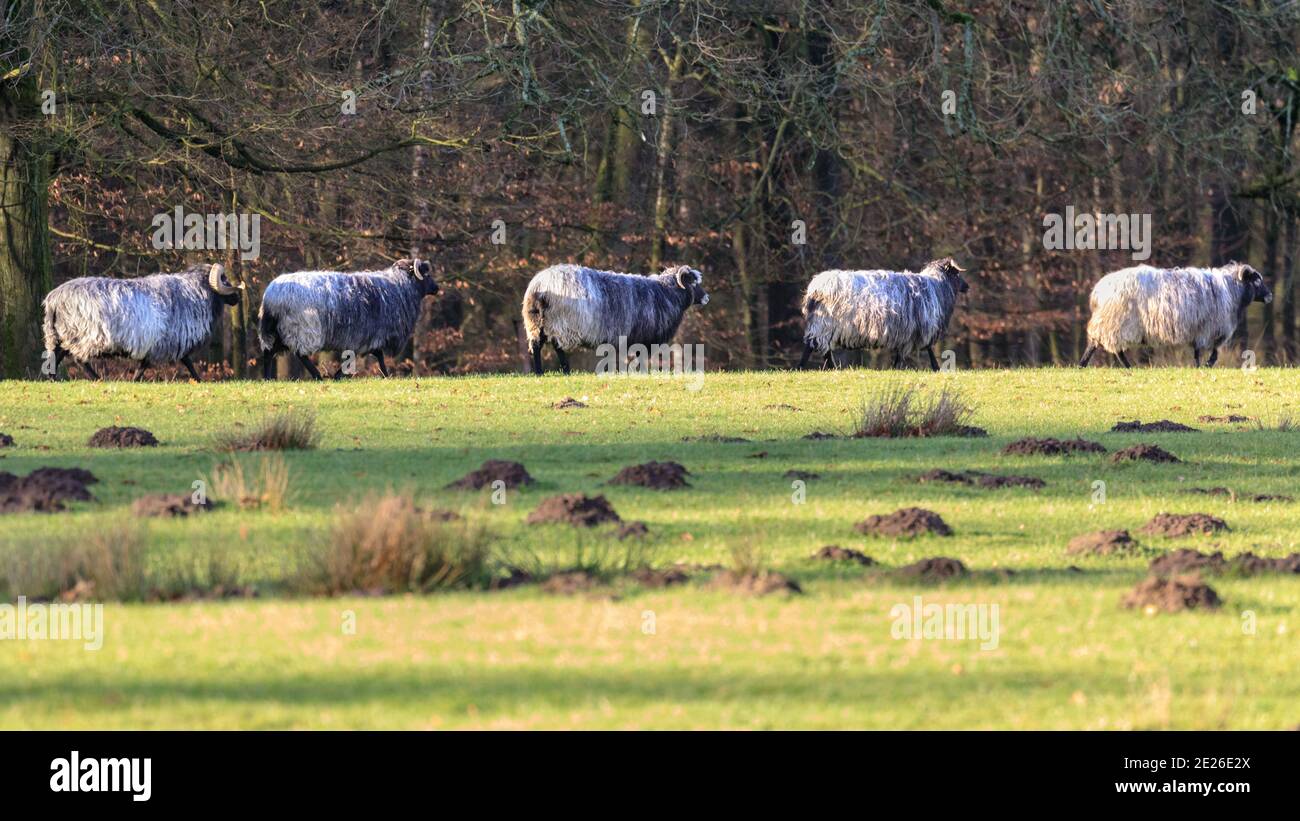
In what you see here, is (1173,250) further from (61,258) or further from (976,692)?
(976,692)

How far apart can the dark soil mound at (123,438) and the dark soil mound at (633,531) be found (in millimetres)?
7424

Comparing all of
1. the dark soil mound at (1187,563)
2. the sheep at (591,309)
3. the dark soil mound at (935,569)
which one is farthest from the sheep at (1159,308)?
the dark soil mound at (935,569)

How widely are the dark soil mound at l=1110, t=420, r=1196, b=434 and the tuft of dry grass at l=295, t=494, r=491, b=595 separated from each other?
12776 millimetres

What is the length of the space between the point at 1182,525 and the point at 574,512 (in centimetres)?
512

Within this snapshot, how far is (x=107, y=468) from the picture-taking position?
17.7 meters

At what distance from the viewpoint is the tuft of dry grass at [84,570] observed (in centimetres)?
1152

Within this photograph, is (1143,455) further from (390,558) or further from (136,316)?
(136,316)

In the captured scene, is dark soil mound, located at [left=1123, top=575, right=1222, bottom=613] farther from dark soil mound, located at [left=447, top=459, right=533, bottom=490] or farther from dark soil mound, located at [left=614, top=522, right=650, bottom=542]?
dark soil mound, located at [left=447, top=459, right=533, bottom=490]

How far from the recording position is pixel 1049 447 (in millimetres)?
20016

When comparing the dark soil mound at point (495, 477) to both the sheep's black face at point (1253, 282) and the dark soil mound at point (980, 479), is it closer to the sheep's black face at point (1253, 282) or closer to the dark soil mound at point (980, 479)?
the dark soil mound at point (980, 479)

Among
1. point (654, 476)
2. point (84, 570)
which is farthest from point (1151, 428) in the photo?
point (84, 570)

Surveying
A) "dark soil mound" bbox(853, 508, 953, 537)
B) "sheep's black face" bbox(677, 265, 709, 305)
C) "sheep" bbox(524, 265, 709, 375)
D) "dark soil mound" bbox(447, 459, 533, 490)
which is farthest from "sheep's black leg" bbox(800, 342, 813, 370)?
"dark soil mound" bbox(853, 508, 953, 537)

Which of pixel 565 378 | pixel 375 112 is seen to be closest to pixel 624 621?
pixel 565 378
